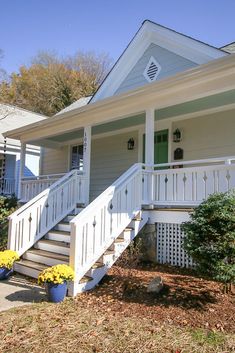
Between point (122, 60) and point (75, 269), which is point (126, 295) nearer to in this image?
point (75, 269)

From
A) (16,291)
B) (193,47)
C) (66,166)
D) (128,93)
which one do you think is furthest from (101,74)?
(16,291)

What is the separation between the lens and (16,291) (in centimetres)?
512

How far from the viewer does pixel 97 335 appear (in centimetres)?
339

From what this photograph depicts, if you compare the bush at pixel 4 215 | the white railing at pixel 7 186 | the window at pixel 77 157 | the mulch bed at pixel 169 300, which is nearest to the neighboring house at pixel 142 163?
the mulch bed at pixel 169 300

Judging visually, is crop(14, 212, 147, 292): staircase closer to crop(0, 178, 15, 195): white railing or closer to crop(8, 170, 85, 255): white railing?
crop(8, 170, 85, 255): white railing

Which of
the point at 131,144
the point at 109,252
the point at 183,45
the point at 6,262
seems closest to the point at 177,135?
the point at 131,144

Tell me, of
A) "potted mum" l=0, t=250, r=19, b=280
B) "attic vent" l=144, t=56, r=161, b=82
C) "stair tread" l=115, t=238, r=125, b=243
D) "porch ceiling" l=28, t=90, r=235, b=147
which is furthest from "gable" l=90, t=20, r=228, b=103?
"potted mum" l=0, t=250, r=19, b=280

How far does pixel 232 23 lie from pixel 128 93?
6.16m

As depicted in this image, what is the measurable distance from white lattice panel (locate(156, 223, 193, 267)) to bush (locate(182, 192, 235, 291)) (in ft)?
6.30

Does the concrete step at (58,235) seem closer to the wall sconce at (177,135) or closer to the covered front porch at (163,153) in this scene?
the covered front porch at (163,153)

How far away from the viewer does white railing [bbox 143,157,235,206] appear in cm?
570

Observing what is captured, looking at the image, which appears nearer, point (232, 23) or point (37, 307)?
point (37, 307)

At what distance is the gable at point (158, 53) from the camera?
28.4 ft

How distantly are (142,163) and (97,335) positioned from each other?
13.5 feet
